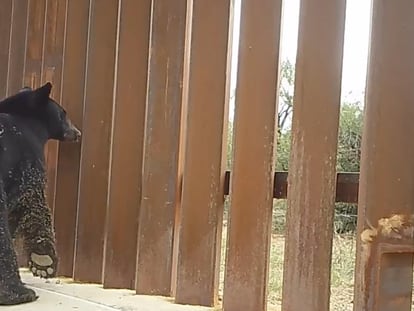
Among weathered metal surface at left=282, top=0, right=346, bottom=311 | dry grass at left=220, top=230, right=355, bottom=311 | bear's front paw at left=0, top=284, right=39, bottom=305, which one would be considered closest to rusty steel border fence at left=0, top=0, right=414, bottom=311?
weathered metal surface at left=282, top=0, right=346, bottom=311

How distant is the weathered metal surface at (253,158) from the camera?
2.52m

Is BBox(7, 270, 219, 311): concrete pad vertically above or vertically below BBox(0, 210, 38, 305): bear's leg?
below

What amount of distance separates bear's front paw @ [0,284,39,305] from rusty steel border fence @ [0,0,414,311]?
0.41 m

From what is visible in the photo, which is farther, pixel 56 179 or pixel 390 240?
pixel 56 179

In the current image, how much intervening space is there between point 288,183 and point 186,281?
2.07ft

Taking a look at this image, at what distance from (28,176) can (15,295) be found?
53cm

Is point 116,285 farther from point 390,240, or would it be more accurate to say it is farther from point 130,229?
point 390,240

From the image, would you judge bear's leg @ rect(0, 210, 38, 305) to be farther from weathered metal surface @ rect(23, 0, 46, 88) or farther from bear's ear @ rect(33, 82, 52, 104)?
weathered metal surface @ rect(23, 0, 46, 88)

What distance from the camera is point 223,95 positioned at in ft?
8.89

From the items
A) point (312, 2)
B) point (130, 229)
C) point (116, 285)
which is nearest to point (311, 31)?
point (312, 2)

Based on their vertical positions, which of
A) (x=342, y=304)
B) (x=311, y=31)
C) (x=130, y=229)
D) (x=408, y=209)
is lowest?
(x=342, y=304)

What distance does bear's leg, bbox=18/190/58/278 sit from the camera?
3.03m

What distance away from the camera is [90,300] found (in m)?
2.87

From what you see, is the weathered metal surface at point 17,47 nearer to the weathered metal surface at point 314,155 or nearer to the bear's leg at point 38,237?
the bear's leg at point 38,237
